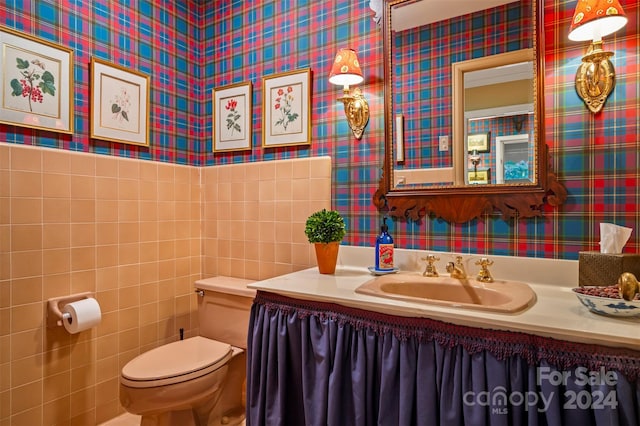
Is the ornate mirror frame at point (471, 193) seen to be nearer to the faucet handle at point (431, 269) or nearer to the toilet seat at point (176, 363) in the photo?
the faucet handle at point (431, 269)

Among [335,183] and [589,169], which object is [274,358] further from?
Result: [589,169]

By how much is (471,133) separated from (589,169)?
0.45m

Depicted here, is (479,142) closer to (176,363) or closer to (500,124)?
(500,124)

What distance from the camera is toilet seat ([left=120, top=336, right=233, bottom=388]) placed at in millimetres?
1540

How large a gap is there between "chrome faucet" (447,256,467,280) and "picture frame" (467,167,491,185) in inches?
13.0

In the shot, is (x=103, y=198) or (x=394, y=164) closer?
(x=394, y=164)

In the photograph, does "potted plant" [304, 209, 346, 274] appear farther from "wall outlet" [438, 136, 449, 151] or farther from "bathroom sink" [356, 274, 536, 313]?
"wall outlet" [438, 136, 449, 151]

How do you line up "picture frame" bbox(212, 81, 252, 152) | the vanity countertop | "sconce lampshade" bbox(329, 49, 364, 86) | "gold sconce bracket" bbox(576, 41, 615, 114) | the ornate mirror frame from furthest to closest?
"picture frame" bbox(212, 81, 252, 152) → "sconce lampshade" bbox(329, 49, 364, 86) → the ornate mirror frame → "gold sconce bracket" bbox(576, 41, 615, 114) → the vanity countertop

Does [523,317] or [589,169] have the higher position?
[589,169]

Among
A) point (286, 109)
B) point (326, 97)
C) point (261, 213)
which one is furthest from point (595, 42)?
point (261, 213)

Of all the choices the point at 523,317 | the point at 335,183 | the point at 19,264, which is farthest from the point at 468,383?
the point at 19,264

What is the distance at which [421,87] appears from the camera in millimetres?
1699

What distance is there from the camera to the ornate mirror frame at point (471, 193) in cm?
145

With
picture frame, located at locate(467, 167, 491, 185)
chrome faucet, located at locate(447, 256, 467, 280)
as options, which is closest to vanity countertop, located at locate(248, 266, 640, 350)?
chrome faucet, located at locate(447, 256, 467, 280)
